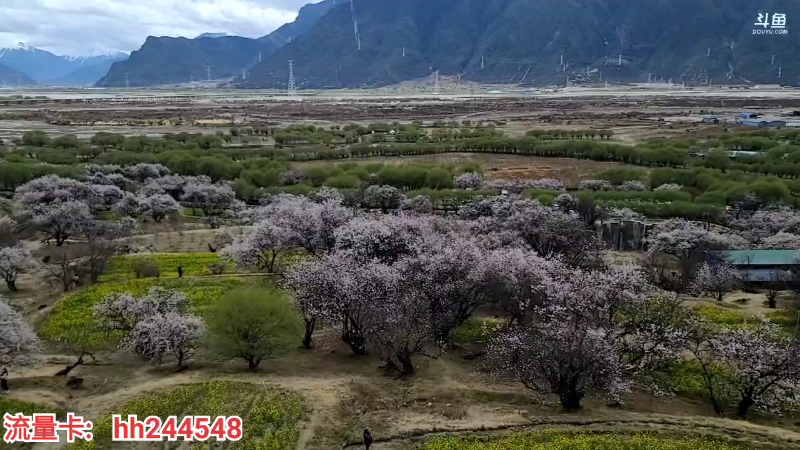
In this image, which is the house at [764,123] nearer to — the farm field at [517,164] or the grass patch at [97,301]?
the farm field at [517,164]

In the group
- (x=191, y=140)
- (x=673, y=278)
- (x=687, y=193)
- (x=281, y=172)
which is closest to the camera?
(x=673, y=278)

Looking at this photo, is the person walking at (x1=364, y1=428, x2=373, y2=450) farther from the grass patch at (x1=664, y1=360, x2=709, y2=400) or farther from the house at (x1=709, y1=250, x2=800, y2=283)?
the house at (x1=709, y1=250, x2=800, y2=283)

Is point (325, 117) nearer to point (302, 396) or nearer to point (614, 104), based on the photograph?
point (614, 104)

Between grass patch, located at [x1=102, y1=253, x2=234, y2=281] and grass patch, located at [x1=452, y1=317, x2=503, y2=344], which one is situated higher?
grass patch, located at [x1=102, y1=253, x2=234, y2=281]

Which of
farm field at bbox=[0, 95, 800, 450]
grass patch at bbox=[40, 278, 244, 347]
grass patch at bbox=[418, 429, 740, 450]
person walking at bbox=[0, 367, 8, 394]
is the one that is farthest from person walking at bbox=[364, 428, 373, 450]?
person walking at bbox=[0, 367, 8, 394]

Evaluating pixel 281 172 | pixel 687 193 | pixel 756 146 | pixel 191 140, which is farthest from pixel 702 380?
pixel 191 140

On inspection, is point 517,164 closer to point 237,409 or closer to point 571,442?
point 571,442

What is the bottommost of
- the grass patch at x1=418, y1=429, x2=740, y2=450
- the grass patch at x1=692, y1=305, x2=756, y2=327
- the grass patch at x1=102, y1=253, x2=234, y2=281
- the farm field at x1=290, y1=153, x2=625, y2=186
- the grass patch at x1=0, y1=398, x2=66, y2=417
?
the grass patch at x1=0, y1=398, x2=66, y2=417
